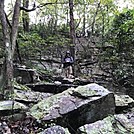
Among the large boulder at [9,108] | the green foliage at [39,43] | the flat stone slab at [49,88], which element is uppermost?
the green foliage at [39,43]

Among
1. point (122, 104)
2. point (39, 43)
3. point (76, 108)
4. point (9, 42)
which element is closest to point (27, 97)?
point (9, 42)

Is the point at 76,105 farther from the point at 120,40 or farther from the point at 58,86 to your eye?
the point at 120,40

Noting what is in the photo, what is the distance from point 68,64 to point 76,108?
715cm

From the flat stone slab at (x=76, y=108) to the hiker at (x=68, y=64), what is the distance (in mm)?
6215

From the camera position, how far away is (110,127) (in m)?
5.45

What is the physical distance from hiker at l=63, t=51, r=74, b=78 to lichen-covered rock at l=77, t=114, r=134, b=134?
7237 mm

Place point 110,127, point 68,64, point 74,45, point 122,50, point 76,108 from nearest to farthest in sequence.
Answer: point 110,127 → point 76,108 → point 68,64 → point 74,45 → point 122,50

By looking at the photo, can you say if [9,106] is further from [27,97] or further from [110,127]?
[110,127]

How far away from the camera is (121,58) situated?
15141 mm

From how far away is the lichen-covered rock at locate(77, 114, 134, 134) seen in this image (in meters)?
5.22

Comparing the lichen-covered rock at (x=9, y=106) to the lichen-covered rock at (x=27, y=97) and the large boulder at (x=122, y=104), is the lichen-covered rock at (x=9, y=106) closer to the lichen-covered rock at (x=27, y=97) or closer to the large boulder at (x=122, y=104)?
the lichen-covered rock at (x=27, y=97)

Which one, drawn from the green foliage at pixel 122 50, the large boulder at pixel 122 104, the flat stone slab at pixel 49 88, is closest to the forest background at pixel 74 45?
the green foliage at pixel 122 50

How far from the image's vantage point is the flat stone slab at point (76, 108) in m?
5.80

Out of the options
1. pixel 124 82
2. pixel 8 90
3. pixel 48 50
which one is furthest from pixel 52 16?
pixel 8 90
